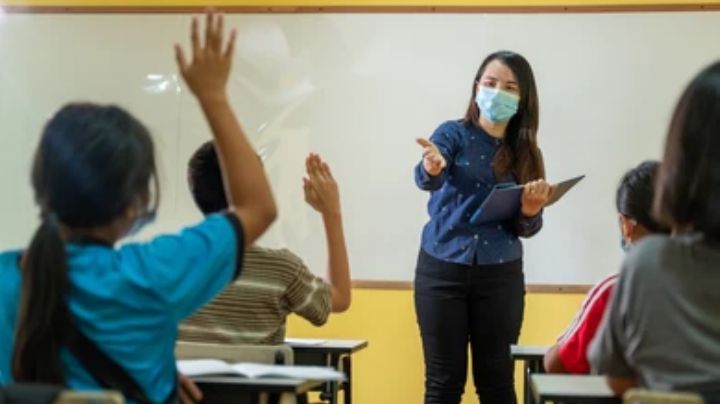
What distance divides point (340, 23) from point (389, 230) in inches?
40.0

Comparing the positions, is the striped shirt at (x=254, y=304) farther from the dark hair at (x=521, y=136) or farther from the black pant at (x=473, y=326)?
the dark hair at (x=521, y=136)

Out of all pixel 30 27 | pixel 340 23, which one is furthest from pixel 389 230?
pixel 30 27

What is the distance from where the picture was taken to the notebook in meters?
2.91

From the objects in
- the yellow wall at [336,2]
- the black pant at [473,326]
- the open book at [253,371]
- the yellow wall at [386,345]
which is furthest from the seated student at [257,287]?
the yellow wall at [336,2]

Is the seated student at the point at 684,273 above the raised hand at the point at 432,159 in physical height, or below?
below

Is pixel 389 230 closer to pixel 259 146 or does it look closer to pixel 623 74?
pixel 259 146

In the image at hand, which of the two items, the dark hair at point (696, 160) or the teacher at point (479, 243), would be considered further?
the teacher at point (479, 243)

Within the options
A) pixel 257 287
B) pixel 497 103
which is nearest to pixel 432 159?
pixel 497 103

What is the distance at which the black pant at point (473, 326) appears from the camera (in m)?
3.07

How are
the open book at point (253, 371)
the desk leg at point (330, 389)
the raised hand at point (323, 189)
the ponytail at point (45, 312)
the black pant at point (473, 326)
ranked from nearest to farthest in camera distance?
the ponytail at point (45, 312) < the open book at point (253, 371) < the raised hand at point (323, 189) < the desk leg at point (330, 389) < the black pant at point (473, 326)

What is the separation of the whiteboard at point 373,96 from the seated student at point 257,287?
6.64ft

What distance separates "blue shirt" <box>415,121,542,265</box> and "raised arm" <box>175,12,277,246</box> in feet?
5.41

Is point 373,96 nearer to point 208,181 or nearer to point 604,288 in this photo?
point 208,181

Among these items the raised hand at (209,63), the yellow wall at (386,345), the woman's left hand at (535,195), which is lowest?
the yellow wall at (386,345)
